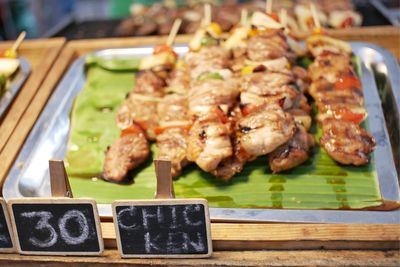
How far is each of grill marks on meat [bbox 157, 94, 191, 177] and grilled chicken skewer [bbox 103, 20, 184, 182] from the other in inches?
3.9

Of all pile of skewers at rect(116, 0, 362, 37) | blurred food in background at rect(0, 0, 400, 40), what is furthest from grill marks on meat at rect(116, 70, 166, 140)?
pile of skewers at rect(116, 0, 362, 37)

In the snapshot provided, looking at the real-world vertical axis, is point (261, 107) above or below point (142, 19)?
above

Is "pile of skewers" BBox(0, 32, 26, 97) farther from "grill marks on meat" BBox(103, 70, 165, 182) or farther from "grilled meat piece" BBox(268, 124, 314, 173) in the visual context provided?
"grilled meat piece" BBox(268, 124, 314, 173)

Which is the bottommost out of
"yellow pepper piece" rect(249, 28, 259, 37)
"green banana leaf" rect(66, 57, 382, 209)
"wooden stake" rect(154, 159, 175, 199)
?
"green banana leaf" rect(66, 57, 382, 209)

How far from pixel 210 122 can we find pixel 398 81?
141 centimetres

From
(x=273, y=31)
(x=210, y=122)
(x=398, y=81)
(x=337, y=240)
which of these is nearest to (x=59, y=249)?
(x=210, y=122)

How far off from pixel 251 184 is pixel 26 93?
1781mm

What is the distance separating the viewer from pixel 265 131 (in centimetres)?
237

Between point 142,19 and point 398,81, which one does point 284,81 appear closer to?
point 398,81

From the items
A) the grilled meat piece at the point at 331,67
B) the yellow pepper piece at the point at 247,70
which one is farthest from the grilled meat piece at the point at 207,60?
the grilled meat piece at the point at 331,67

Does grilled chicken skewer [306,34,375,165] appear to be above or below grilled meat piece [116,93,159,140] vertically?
below

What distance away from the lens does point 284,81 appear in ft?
9.04

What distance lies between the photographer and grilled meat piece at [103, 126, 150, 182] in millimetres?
2552

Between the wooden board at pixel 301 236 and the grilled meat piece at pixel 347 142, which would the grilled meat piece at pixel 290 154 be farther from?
the wooden board at pixel 301 236
